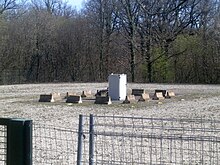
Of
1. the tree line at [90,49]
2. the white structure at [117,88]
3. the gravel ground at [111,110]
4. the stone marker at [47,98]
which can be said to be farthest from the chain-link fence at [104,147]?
the tree line at [90,49]

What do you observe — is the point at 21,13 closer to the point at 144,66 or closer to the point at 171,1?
the point at 144,66

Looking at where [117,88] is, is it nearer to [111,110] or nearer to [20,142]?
[111,110]

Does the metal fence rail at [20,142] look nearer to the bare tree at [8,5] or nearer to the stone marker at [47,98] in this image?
the stone marker at [47,98]

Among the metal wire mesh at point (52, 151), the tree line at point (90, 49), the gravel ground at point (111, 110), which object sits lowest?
the metal wire mesh at point (52, 151)

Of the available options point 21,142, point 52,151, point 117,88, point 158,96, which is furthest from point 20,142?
point 158,96

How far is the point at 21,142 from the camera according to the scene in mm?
3820

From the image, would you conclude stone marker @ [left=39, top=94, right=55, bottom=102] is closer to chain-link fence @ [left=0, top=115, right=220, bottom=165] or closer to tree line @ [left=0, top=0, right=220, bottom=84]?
chain-link fence @ [left=0, top=115, right=220, bottom=165]

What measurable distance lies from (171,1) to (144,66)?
37.0m

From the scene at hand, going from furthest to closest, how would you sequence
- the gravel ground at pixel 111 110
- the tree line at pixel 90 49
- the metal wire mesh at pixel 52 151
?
the tree line at pixel 90 49 < the gravel ground at pixel 111 110 < the metal wire mesh at pixel 52 151

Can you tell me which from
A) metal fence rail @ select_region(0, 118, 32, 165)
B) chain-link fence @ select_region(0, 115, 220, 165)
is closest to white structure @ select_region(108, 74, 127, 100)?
chain-link fence @ select_region(0, 115, 220, 165)

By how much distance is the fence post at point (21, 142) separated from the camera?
12.5 ft

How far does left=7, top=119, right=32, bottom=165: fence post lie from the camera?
150 inches

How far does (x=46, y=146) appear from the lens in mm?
8570

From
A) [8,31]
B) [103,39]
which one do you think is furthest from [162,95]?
→ [8,31]
